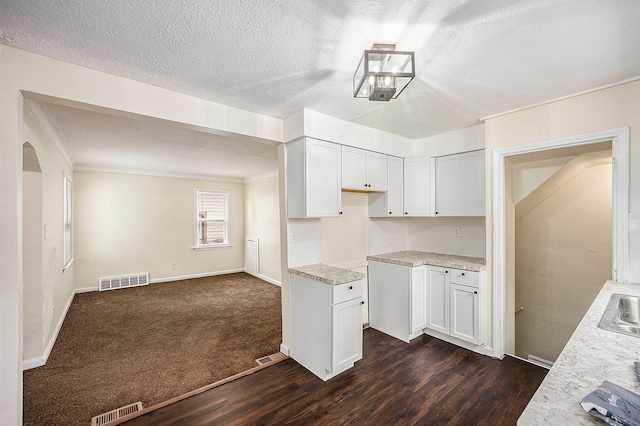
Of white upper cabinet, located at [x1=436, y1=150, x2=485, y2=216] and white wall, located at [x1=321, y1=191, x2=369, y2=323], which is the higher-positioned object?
white upper cabinet, located at [x1=436, y1=150, x2=485, y2=216]

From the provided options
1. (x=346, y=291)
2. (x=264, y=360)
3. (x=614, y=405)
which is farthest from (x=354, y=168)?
(x=614, y=405)

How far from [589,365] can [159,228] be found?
6.77 metres

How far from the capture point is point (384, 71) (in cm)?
155

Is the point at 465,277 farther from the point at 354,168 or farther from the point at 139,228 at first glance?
the point at 139,228

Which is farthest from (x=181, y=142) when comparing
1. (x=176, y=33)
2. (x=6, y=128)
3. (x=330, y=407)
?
(x=330, y=407)

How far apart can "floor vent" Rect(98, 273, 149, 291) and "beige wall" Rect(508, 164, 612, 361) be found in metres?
6.87

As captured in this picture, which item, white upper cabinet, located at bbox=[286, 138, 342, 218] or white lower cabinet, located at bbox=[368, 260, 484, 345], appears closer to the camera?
white upper cabinet, located at bbox=[286, 138, 342, 218]

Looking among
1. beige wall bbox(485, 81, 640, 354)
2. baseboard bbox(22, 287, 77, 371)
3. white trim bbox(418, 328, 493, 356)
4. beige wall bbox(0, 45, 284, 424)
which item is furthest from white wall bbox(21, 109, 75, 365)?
beige wall bbox(485, 81, 640, 354)

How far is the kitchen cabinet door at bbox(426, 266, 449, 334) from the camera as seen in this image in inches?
123

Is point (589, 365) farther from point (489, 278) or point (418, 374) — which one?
point (489, 278)

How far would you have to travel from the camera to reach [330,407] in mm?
2119

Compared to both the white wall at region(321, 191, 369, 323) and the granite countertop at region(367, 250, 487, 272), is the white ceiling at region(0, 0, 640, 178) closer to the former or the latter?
the white wall at region(321, 191, 369, 323)

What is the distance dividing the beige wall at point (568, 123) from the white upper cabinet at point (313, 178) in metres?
1.58

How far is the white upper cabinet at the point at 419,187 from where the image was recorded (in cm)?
358
